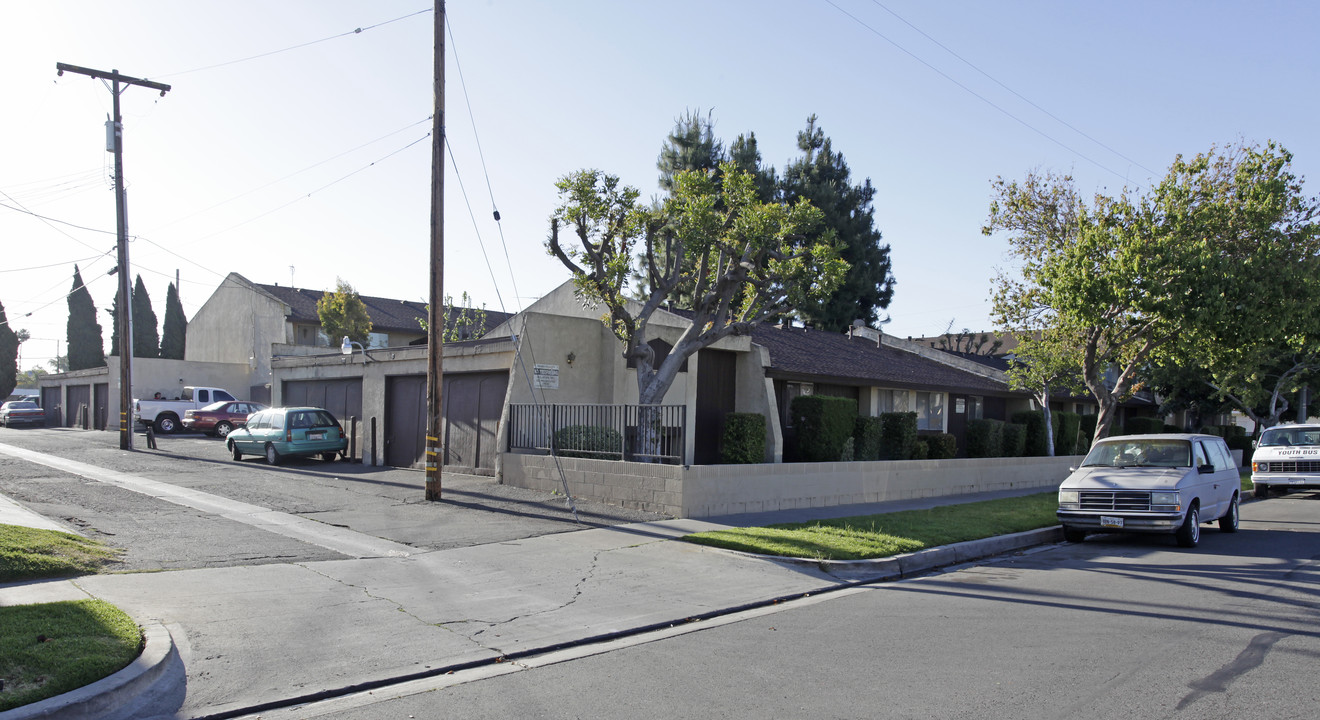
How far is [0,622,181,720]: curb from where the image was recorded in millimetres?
5004

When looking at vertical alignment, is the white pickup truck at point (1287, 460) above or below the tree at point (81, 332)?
below

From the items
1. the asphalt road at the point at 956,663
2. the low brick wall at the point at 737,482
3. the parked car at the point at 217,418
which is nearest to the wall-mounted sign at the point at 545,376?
the low brick wall at the point at 737,482

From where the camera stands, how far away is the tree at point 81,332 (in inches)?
2162

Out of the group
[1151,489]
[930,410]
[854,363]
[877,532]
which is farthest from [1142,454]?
[930,410]

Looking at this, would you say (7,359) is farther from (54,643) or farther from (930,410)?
(54,643)

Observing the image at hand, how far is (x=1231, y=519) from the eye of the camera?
580 inches

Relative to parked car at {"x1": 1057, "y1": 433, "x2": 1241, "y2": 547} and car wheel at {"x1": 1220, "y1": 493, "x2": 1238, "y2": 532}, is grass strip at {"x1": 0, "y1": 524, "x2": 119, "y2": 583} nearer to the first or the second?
parked car at {"x1": 1057, "y1": 433, "x2": 1241, "y2": 547}

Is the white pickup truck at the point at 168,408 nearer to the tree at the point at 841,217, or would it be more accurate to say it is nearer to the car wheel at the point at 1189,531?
the tree at the point at 841,217

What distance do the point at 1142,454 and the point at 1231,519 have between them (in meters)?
2.48

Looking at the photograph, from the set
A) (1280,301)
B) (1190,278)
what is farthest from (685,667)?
(1280,301)

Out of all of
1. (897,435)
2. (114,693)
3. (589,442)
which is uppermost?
(589,442)

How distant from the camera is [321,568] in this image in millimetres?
9703

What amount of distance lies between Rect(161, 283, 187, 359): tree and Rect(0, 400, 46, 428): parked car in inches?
603

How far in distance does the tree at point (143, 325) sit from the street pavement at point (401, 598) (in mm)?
46131
